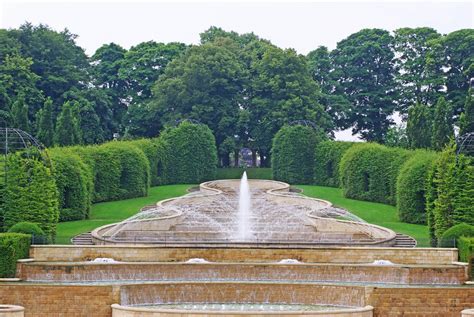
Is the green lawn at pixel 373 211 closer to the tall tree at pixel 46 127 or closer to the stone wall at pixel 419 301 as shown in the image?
the stone wall at pixel 419 301

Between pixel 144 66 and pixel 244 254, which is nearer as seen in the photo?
pixel 244 254

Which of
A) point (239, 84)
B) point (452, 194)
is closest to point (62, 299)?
point (452, 194)

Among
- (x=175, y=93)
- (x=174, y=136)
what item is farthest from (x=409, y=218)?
(x=175, y=93)

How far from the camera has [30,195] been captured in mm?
47281

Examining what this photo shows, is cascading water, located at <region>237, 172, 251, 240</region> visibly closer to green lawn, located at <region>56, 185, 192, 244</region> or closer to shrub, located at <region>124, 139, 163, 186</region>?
green lawn, located at <region>56, 185, 192, 244</region>

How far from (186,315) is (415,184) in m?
26.5

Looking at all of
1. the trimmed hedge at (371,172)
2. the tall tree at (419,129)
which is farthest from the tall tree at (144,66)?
the tall tree at (419,129)

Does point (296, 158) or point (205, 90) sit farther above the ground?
point (205, 90)

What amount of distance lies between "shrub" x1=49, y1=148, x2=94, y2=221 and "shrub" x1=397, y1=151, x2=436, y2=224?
51.3 feet

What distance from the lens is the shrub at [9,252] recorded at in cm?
4066

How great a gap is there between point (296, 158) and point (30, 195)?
32.9m

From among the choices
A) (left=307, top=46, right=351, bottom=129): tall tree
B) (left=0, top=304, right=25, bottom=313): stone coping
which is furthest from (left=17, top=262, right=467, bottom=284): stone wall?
(left=307, top=46, right=351, bottom=129): tall tree

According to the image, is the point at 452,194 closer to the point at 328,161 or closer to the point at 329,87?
the point at 328,161

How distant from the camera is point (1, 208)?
4706cm
